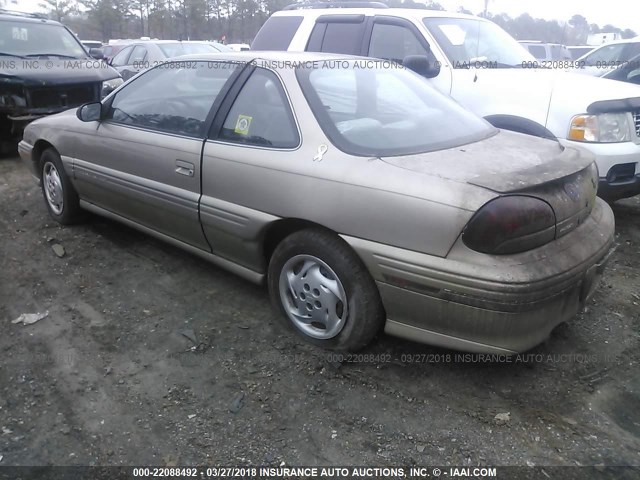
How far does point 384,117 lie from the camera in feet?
10.1

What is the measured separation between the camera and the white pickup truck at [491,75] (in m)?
4.39

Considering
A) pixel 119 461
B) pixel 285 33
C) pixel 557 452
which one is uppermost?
pixel 285 33

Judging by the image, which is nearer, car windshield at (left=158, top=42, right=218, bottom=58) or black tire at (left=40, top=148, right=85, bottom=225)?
black tire at (left=40, top=148, right=85, bottom=225)

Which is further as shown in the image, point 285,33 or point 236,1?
point 236,1

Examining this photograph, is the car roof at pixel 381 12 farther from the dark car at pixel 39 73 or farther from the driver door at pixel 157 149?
the dark car at pixel 39 73

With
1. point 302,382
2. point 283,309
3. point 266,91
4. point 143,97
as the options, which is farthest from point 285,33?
point 302,382

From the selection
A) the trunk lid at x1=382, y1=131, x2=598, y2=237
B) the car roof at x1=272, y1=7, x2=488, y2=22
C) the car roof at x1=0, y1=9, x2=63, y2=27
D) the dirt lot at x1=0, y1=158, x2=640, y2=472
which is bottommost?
the dirt lot at x1=0, y1=158, x2=640, y2=472

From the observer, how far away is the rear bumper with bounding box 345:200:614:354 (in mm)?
2285

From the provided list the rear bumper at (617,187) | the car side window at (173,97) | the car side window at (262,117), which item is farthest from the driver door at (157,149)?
the rear bumper at (617,187)

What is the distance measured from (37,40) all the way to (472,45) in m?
6.14

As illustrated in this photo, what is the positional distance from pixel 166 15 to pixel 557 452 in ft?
155

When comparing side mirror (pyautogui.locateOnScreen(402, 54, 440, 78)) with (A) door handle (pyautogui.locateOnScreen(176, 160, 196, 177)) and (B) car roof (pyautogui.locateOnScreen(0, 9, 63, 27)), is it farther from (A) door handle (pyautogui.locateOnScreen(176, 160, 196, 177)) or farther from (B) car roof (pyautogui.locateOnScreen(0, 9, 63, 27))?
(B) car roof (pyautogui.locateOnScreen(0, 9, 63, 27))

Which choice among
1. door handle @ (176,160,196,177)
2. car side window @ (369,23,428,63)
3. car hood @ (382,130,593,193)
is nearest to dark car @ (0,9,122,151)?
car side window @ (369,23,428,63)

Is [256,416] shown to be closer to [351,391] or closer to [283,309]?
[351,391]
